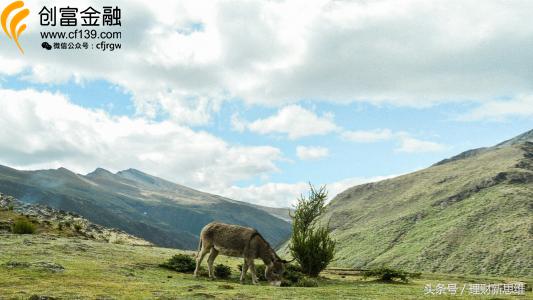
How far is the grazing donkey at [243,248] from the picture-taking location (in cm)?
2566

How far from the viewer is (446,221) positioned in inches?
4985

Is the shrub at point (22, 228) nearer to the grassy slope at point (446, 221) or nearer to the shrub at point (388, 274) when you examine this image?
the shrub at point (388, 274)

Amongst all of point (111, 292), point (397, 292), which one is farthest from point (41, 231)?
point (397, 292)

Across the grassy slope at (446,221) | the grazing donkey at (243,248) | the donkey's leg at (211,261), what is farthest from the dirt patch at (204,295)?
the grassy slope at (446,221)

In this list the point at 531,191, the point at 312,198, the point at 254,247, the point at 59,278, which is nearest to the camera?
the point at 59,278

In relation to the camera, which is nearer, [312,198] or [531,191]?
[312,198]

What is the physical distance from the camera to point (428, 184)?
165m

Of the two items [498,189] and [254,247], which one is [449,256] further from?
[254,247]

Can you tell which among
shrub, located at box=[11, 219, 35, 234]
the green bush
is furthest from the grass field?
shrub, located at box=[11, 219, 35, 234]

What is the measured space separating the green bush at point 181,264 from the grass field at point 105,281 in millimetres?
668

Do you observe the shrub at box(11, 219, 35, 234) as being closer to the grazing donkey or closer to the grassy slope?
the grazing donkey

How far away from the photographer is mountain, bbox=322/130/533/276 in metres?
101

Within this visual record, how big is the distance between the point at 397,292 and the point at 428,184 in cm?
15045

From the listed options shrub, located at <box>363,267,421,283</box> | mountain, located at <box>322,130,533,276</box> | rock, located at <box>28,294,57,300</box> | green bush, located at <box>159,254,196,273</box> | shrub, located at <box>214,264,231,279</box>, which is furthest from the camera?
mountain, located at <box>322,130,533,276</box>
